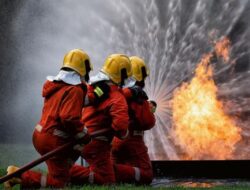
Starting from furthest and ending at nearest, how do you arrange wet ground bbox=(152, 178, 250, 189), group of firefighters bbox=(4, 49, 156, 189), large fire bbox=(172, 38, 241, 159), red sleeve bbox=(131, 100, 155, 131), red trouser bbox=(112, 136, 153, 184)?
large fire bbox=(172, 38, 241, 159) < wet ground bbox=(152, 178, 250, 189) < red sleeve bbox=(131, 100, 155, 131) < red trouser bbox=(112, 136, 153, 184) < group of firefighters bbox=(4, 49, 156, 189)

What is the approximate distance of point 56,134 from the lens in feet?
22.6

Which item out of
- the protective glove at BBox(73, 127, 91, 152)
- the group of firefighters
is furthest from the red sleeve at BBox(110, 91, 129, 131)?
the protective glove at BBox(73, 127, 91, 152)

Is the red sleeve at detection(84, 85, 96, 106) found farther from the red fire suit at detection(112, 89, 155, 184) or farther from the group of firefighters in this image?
the red fire suit at detection(112, 89, 155, 184)

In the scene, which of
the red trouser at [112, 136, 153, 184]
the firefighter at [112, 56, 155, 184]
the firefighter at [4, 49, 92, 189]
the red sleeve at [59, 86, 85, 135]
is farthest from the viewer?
the firefighter at [112, 56, 155, 184]

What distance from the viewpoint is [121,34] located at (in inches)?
631

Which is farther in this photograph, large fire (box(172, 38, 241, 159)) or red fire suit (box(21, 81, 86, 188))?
large fire (box(172, 38, 241, 159))

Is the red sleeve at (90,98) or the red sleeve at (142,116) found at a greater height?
the red sleeve at (90,98)

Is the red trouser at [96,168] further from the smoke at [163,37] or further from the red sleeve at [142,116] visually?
the smoke at [163,37]

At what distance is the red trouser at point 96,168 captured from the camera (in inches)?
299

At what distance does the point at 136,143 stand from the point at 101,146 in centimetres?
96

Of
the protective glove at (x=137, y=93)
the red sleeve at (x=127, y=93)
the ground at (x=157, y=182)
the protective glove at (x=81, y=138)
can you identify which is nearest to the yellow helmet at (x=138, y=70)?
the protective glove at (x=137, y=93)

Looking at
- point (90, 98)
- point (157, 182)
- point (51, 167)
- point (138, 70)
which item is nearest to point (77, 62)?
point (90, 98)

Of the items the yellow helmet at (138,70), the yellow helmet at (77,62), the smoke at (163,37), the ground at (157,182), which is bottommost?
the ground at (157,182)

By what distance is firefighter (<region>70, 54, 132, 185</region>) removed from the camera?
24.5 feet
